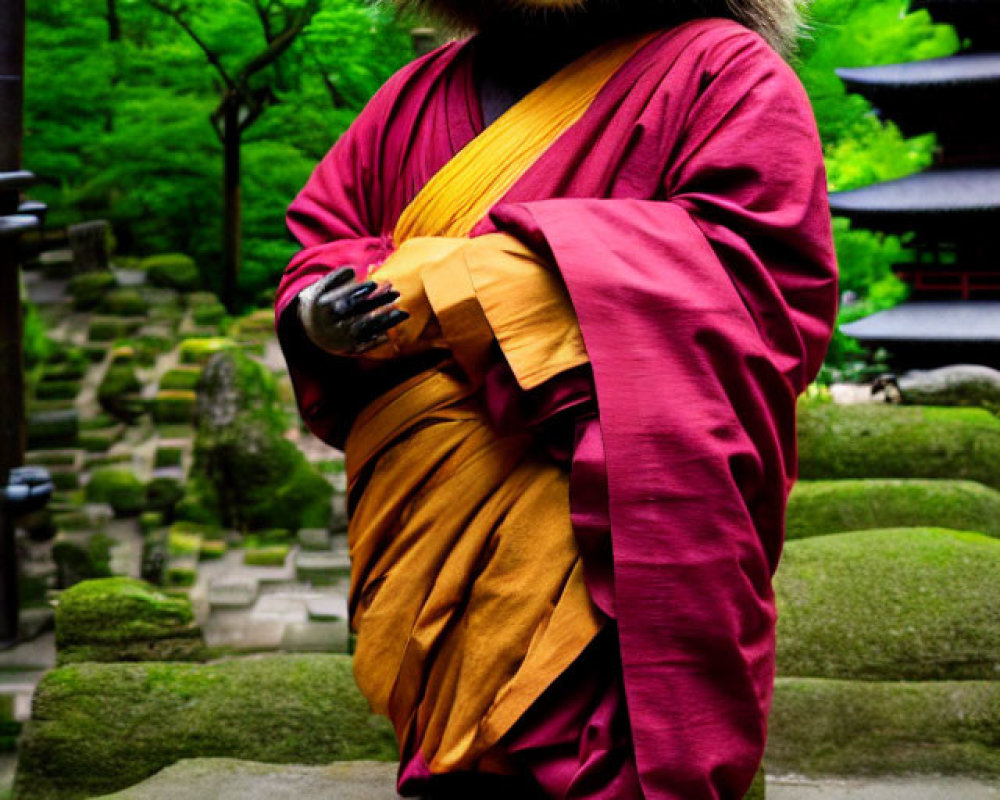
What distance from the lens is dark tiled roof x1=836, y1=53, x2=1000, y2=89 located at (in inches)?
456

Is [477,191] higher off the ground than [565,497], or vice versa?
[477,191]

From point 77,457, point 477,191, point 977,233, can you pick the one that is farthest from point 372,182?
point 977,233

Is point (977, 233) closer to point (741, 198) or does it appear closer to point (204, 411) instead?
point (204, 411)

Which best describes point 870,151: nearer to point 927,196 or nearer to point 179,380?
point 927,196

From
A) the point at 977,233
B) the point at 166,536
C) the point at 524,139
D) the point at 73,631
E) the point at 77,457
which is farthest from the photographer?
the point at 977,233

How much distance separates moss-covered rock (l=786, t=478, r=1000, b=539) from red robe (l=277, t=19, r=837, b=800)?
5028 mm

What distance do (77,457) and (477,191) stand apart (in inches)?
308

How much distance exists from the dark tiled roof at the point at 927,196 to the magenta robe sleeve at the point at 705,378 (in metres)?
10.5

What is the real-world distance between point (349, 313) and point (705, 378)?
57cm

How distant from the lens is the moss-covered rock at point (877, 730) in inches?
145

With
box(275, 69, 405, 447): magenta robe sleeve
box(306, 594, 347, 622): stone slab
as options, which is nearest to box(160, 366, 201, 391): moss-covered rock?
box(306, 594, 347, 622): stone slab

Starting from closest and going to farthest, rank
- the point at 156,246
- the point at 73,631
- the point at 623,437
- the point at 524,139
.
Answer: the point at 623,437 < the point at 524,139 < the point at 73,631 < the point at 156,246

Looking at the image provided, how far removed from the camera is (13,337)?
5012mm

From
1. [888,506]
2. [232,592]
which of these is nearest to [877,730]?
[888,506]
